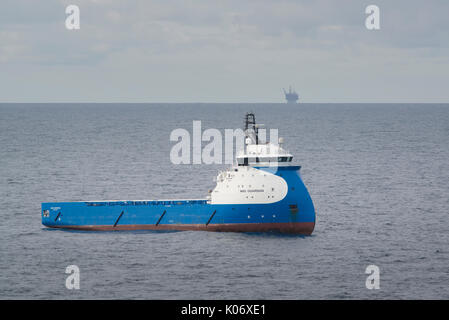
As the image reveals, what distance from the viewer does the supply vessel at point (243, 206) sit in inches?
2404

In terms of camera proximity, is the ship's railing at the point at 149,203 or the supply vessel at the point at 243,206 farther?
the ship's railing at the point at 149,203

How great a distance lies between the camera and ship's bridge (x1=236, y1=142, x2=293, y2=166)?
61.6m

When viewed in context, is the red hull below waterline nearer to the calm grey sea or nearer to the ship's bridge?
the calm grey sea

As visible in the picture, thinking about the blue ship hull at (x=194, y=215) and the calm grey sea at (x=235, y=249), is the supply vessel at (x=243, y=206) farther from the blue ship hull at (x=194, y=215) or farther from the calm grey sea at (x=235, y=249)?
the calm grey sea at (x=235, y=249)

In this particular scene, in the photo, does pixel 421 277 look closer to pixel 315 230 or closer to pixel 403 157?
pixel 315 230

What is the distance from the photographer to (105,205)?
6475cm

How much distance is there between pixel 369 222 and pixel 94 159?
Answer: 76.6 meters

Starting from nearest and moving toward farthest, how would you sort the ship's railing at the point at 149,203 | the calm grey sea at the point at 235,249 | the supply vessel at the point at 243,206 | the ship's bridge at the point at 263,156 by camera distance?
the calm grey sea at the point at 235,249
the supply vessel at the point at 243,206
the ship's bridge at the point at 263,156
the ship's railing at the point at 149,203

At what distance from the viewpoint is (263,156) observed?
61.7 metres

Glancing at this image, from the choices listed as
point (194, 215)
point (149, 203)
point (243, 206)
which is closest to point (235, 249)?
point (243, 206)

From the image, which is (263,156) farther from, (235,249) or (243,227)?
(235,249)

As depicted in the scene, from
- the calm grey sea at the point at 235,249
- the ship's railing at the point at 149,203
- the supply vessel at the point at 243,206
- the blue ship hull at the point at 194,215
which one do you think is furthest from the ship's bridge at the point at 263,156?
the calm grey sea at the point at 235,249

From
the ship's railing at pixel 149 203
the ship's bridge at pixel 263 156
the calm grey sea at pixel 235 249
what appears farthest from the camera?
the ship's railing at pixel 149 203
